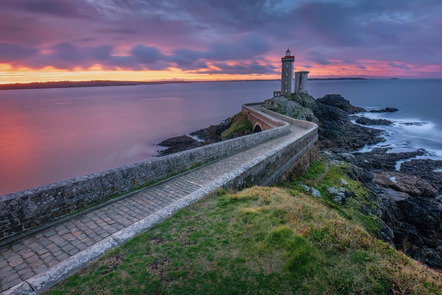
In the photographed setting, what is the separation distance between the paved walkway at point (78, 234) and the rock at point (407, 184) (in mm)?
16756

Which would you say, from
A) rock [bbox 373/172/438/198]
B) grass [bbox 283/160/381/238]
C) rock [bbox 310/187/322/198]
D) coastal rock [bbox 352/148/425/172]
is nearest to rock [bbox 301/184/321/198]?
rock [bbox 310/187/322/198]

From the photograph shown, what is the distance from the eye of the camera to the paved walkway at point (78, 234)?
4707mm

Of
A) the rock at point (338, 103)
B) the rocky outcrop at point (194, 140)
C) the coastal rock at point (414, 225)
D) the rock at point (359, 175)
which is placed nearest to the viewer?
the coastal rock at point (414, 225)

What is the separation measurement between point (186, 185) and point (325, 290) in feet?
20.2

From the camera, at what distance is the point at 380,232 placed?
11.4 metres

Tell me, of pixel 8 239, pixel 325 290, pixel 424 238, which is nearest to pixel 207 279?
pixel 325 290

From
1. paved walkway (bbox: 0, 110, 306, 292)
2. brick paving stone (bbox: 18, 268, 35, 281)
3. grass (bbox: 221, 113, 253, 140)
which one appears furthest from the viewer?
grass (bbox: 221, 113, 253, 140)

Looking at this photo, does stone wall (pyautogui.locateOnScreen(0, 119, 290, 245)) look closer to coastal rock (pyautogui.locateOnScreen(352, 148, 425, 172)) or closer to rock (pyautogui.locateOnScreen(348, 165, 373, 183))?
rock (pyautogui.locateOnScreen(348, 165, 373, 183))

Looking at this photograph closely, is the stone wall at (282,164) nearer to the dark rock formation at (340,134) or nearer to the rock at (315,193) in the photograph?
the rock at (315,193)

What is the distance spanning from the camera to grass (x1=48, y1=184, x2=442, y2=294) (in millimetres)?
3830

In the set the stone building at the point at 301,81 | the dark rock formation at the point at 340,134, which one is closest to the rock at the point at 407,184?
the dark rock formation at the point at 340,134

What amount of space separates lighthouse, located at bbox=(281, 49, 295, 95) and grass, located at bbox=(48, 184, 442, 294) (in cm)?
4017

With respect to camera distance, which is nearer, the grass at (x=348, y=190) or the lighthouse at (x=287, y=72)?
the grass at (x=348, y=190)

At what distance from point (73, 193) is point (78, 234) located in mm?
1419
